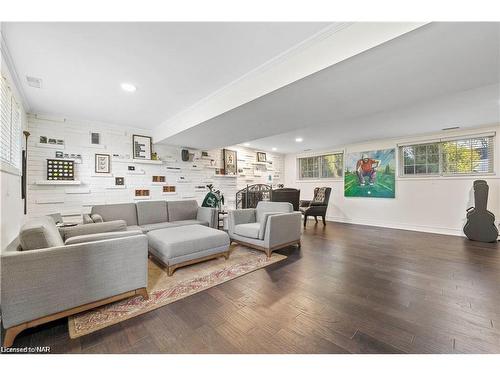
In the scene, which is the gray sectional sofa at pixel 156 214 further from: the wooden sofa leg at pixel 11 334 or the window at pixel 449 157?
the window at pixel 449 157

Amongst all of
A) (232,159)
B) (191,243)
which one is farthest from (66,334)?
(232,159)

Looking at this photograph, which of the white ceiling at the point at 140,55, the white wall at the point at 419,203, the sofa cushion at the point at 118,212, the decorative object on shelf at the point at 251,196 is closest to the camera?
the white ceiling at the point at 140,55

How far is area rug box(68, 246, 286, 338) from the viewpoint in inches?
65.0

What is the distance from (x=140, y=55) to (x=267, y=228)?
261 cm

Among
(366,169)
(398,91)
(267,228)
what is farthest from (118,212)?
(366,169)

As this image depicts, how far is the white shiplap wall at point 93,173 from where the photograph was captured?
132 inches

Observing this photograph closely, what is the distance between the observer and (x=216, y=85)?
2533mm

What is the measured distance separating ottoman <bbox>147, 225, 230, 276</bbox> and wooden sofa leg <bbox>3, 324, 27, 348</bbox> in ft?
4.01

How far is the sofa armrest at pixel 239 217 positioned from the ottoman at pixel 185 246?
0.70m

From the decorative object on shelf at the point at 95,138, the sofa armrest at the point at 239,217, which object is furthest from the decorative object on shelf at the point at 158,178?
the sofa armrest at the point at 239,217

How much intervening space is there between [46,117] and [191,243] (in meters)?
3.38

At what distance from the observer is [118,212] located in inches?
146

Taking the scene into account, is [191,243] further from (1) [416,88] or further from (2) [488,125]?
(2) [488,125]
